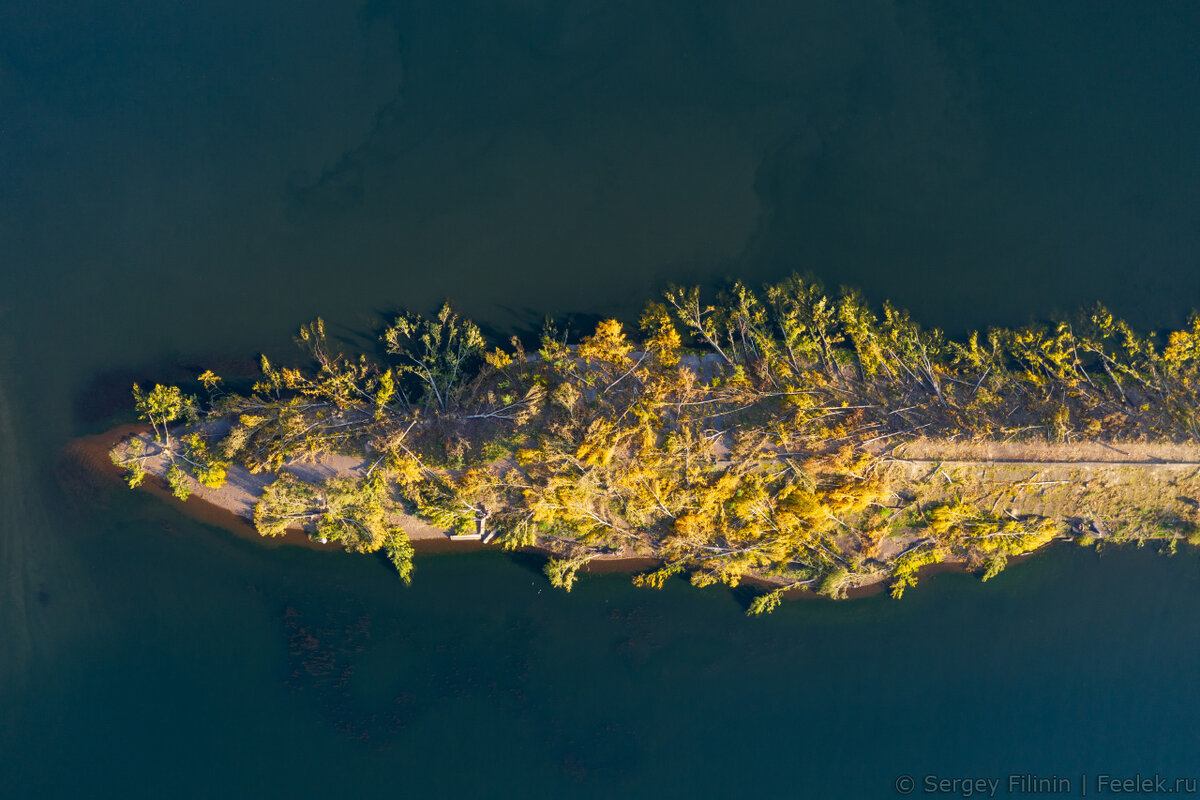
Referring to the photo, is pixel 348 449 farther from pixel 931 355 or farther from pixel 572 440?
pixel 931 355

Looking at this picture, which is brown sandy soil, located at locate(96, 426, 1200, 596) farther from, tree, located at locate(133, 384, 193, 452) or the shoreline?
tree, located at locate(133, 384, 193, 452)

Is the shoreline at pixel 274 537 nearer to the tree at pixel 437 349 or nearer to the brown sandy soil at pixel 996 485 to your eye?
the brown sandy soil at pixel 996 485

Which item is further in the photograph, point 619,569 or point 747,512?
point 619,569

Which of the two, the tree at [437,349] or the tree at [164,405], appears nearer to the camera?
the tree at [164,405]

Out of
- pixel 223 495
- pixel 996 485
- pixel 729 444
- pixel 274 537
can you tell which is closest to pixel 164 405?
pixel 223 495

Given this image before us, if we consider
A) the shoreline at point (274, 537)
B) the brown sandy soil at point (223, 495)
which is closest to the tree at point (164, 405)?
the brown sandy soil at point (223, 495)

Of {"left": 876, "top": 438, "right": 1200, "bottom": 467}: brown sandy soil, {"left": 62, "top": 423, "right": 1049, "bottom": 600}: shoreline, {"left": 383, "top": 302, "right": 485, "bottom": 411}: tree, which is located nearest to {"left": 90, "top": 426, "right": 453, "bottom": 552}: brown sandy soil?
{"left": 62, "top": 423, "right": 1049, "bottom": 600}: shoreline

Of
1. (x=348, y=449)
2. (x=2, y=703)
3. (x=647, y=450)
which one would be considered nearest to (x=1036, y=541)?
(x=647, y=450)

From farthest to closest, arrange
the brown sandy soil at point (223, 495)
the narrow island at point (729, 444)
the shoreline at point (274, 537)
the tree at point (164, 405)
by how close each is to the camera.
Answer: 1. the shoreline at point (274, 537)
2. the brown sandy soil at point (223, 495)
3. the tree at point (164, 405)
4. the narrow island at point (729, 444)

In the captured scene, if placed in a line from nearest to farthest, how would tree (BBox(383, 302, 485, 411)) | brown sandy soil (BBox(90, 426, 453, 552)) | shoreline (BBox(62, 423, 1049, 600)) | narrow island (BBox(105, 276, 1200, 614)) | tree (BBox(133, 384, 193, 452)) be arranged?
1. narrow island (BBox(105, 276, 1200, 614))
2. tree (BBox(133, 384, 193, 452))
3. tree (BBox(383, 302, 485, 411))
4. brown sandy soil (BBox(90, 426, 453, 552))
5. shoreline (BBox(62, 423, 1049, 600))
